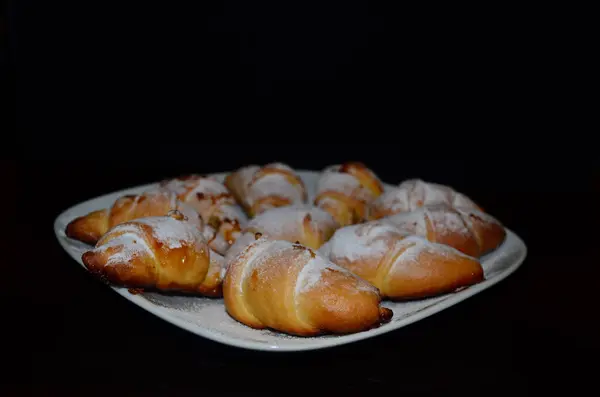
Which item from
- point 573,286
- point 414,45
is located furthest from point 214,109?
point 573,286

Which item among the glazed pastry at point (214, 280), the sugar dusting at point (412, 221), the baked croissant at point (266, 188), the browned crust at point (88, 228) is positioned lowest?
the glazed pastry at point (214, 280)

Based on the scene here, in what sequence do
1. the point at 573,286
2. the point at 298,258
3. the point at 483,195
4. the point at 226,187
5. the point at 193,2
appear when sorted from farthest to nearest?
the point at 193,2 < the point at 483,195 < the point at 226,187 < the point at 573,286 < the point at 298,258

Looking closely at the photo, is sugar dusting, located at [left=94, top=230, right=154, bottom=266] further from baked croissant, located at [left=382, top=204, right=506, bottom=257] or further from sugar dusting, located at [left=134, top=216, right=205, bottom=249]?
baked croissant, located at [left=382, top=204, right=506, bottom=257]

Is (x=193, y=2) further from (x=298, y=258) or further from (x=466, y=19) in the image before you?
(x=298, y=258)

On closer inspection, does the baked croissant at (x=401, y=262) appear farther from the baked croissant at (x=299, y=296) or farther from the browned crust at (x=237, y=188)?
the browned crust at (x=237, y=188)

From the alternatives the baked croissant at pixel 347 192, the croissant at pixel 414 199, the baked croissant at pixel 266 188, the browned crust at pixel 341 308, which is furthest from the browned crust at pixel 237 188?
the browned crust at pixel 341 308

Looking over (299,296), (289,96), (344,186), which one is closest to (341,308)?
(299,296)

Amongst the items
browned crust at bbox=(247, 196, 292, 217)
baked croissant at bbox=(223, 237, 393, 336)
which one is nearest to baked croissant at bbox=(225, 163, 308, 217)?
browned crust at bbox=(247, 196, 292, 217)
